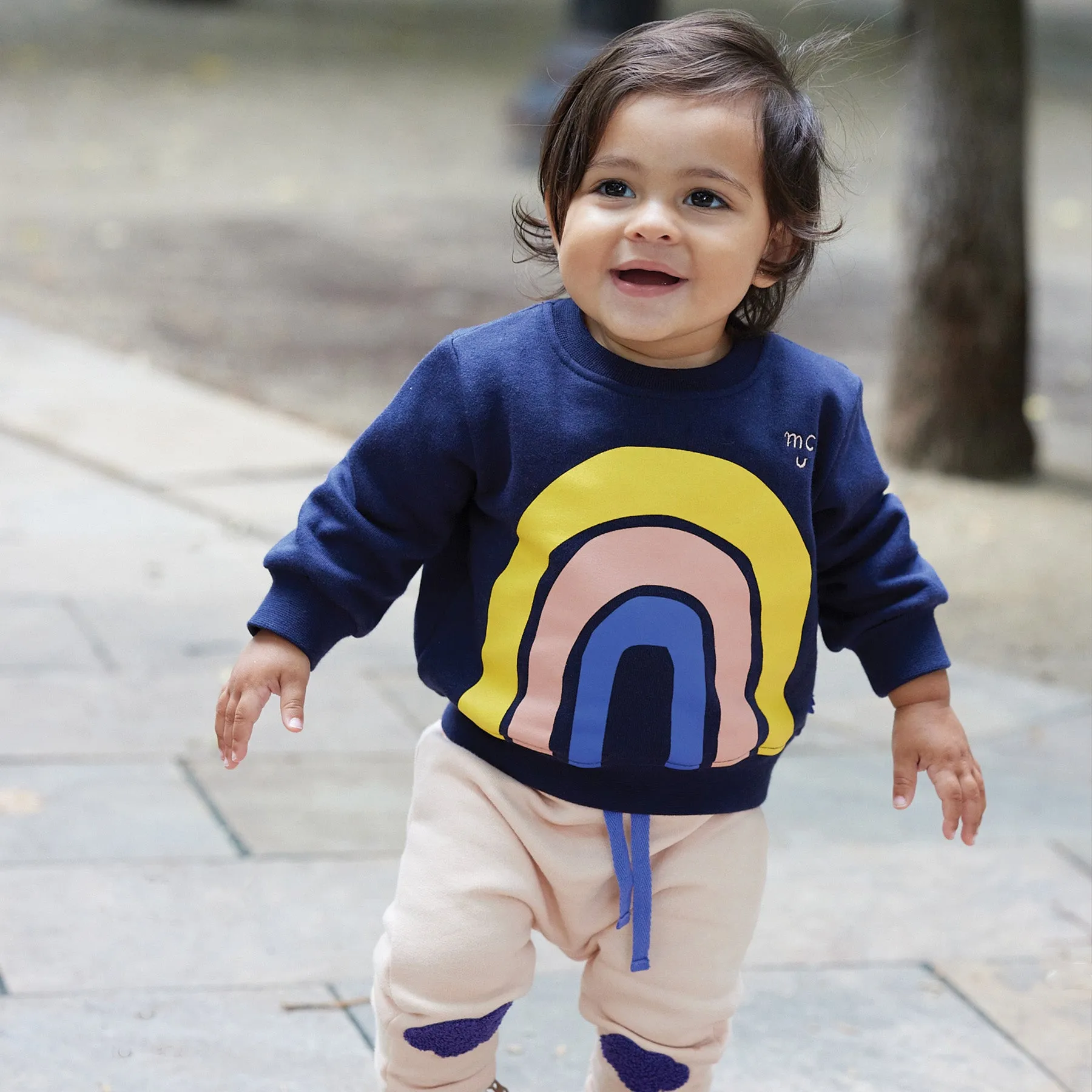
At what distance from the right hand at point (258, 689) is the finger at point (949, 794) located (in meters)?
0.81

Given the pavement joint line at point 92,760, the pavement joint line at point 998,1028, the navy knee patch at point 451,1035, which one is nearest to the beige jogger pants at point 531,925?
the navy knee patch at point 451,1035

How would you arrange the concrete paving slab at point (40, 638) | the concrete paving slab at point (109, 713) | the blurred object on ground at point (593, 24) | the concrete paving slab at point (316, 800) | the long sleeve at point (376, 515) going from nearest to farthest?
1. the long sleeve at point (376, 515)
2. the concrete paving slab at point (316, 800)
3. the concrete paving slab at point (109, 713)
4. the concrete paving slab at point (40, 638)
5. the blurred object on ground at point (593, 24)

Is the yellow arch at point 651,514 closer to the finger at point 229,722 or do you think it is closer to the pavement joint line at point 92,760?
the finger at point 229,722

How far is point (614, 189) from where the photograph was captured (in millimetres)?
2115

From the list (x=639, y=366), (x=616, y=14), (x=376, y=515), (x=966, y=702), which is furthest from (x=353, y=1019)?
(x=616, y=14)

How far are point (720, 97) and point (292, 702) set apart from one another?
2.83 feet

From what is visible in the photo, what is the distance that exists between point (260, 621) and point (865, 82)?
17734 mm

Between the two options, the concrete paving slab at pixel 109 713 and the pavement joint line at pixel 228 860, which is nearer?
the pavement joint line at pixel 228 860

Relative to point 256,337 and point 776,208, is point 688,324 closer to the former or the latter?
point 776,208

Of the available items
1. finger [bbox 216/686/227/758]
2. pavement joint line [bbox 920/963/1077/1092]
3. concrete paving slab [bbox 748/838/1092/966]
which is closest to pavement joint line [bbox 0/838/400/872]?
concrete paving slab [bbox 748/838/1092/966]

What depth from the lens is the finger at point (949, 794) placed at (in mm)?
2295

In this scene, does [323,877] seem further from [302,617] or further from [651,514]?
[651,514]

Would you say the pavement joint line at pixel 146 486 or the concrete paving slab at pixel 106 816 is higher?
the concrete paving slab at pixel 106 816

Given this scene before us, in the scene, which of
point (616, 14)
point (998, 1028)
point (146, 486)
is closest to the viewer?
point (998, 1028)
